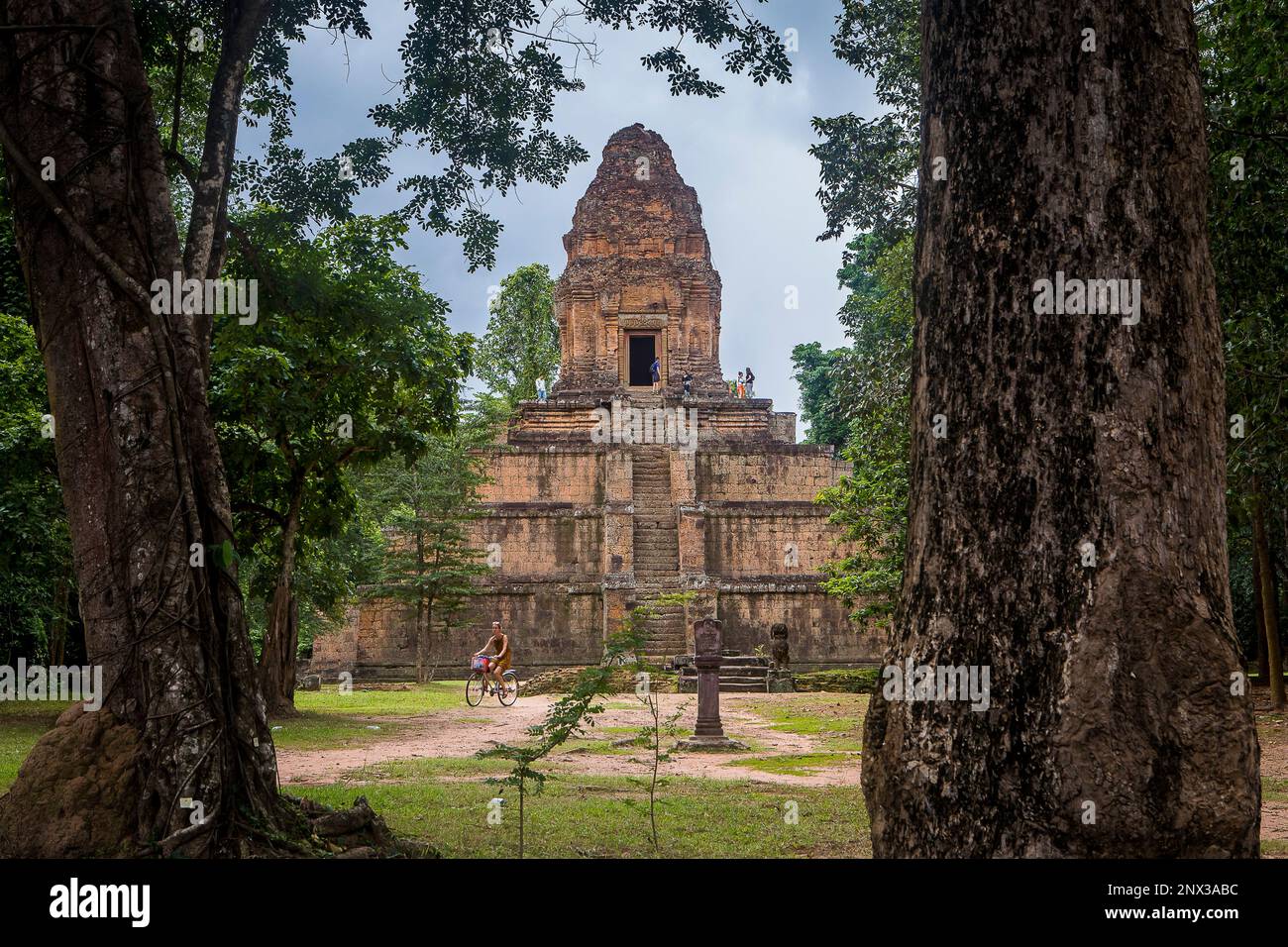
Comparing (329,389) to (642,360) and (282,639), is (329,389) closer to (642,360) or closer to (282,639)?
(282,639)

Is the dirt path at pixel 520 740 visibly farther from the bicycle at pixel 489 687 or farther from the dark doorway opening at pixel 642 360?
the dark doorway opening at pixel 642 360

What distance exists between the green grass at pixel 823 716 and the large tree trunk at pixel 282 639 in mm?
6361

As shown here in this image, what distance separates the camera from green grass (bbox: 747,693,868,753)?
1221 centimetres

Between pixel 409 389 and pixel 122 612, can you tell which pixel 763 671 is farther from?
pixel 122 612

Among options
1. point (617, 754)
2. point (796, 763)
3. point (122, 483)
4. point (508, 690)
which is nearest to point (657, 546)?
point (508, 690)

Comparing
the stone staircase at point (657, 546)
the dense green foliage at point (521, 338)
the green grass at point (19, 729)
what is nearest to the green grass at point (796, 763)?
the green grass at point (19, 729)

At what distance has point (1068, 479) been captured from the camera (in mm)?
2979

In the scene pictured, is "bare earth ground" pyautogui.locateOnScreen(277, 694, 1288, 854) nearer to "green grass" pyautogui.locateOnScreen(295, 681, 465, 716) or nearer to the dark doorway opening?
"green grass" pyautogui.locateOnScreen(295, 681, 465, 716)

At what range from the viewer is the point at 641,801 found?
741 cm

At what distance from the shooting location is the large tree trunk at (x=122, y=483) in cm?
458

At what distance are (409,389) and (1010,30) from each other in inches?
447

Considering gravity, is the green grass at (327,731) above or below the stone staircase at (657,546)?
below

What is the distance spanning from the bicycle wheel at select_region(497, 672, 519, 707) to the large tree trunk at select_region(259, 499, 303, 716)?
360 cm

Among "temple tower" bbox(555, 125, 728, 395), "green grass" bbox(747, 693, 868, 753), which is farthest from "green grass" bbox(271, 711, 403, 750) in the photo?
"temple tower" bbox(555, 125, 728, 395)
